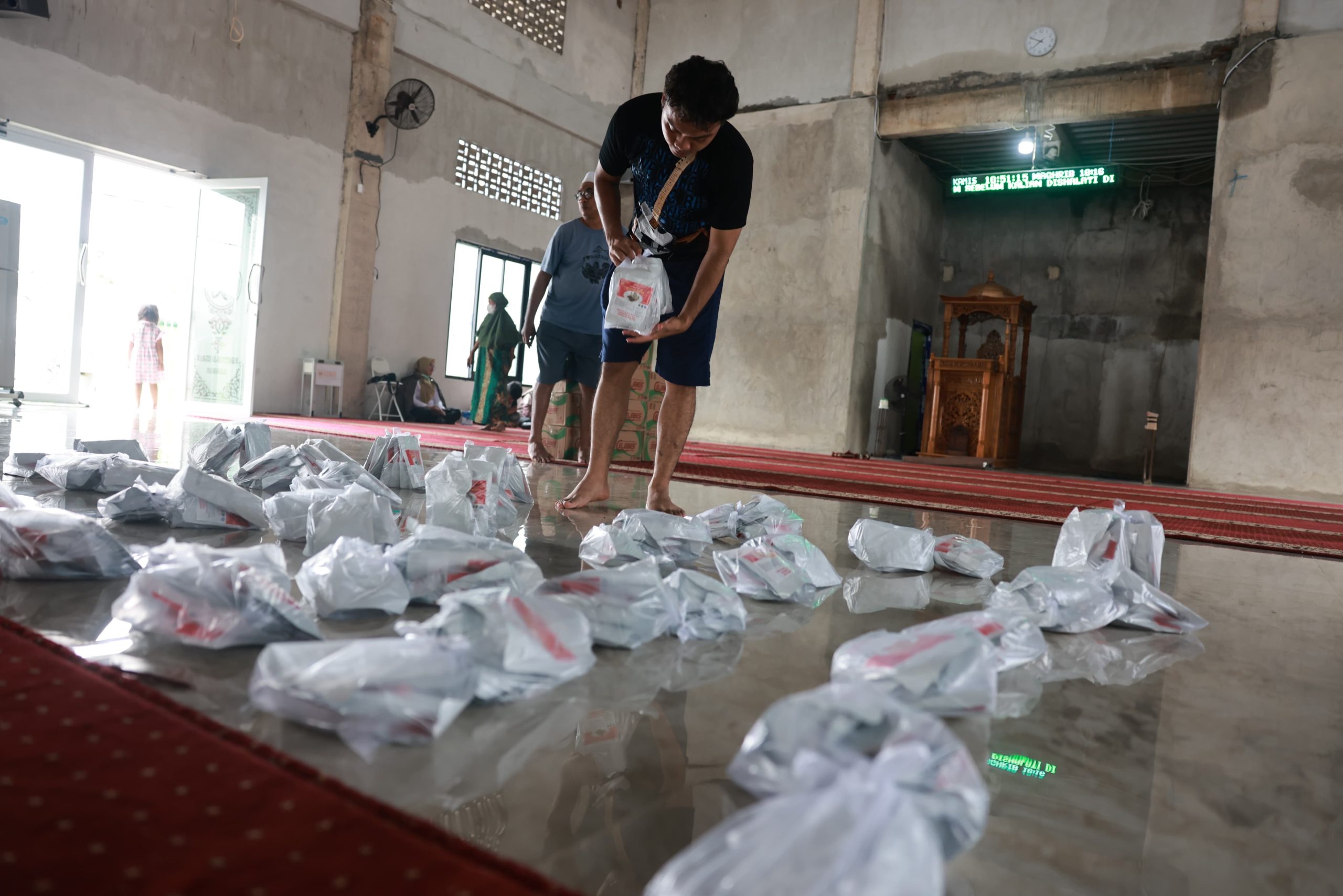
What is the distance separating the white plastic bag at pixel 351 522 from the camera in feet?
4.86

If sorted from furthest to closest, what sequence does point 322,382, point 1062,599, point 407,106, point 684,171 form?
point 407,106 → point 322,382 → point 684,171 → point 1062,599

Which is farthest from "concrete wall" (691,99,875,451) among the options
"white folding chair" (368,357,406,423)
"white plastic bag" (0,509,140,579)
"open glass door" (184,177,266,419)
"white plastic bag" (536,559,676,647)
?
"white plastic bag" (0,509,140,579)

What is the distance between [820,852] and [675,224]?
85.6 inches

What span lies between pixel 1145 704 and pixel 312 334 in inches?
351

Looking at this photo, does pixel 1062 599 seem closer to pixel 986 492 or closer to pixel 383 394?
pixel 986 492

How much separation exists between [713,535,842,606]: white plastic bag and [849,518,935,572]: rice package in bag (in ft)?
1.03

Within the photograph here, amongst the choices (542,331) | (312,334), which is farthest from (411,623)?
(312,334)

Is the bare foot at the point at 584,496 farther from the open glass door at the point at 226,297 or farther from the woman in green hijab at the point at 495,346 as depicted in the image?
the open glass door at the point at 226,297

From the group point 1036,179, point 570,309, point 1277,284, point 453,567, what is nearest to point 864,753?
point 453,567

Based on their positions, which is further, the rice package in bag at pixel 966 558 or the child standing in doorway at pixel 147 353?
the child standing in doorway at pixel 147 353

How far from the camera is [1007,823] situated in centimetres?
68

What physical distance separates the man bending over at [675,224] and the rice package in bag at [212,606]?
4.87 feet

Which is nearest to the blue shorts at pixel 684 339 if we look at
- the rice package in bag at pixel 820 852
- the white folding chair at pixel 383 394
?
the rice package in bag at pixel 820 852

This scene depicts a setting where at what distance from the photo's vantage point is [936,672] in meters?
0.91
